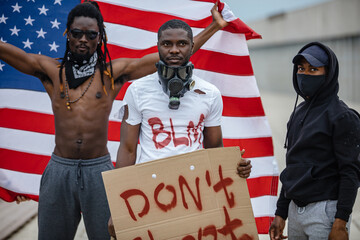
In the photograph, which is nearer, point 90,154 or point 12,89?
point 90,154

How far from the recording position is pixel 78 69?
321 cm

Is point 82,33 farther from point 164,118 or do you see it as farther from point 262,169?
point 262,169

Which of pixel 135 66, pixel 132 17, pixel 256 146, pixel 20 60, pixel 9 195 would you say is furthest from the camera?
pixel 132 17

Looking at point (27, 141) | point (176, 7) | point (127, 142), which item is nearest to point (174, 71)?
point (127, 142)

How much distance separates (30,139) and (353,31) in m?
18.6

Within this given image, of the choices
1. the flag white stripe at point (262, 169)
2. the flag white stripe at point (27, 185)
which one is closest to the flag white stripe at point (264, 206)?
Result: the flag white stripe at point (27, 185)

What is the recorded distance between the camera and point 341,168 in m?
2.59

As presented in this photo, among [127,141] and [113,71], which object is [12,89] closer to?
[113,71]

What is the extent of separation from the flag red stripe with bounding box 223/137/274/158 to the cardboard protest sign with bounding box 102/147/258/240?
1.64 meters

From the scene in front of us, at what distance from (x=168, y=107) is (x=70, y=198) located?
1.06 meters

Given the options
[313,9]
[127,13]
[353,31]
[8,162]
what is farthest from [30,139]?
[313,9]

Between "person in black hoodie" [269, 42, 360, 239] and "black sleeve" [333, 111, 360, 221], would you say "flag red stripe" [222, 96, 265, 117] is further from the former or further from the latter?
"black sleeve" [333, 111, 360, 221]

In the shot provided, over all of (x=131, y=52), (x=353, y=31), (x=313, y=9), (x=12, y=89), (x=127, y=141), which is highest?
(x=313, y=9)

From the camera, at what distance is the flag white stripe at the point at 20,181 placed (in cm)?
408
